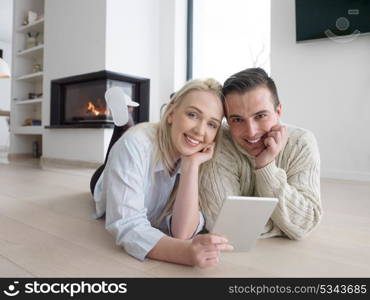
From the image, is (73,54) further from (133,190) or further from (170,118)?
(133,190)

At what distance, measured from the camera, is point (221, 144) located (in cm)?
101

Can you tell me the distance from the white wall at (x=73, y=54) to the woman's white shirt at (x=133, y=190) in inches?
92.7

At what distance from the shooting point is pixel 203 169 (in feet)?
3.29

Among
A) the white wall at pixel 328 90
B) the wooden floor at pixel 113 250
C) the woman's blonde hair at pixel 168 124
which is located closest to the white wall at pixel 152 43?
the white wall at pixel 328 90

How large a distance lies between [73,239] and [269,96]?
782mm

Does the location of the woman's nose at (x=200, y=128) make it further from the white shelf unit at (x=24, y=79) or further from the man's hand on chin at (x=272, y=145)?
the white shelf unit at (x=24, y=79)

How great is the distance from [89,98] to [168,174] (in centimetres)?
267

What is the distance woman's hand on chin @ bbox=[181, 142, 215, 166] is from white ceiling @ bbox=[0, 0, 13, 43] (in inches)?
216

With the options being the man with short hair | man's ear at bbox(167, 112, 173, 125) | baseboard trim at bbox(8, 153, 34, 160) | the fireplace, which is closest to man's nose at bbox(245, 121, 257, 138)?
the man with short hair

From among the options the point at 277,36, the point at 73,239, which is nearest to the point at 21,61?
the point at 277,36

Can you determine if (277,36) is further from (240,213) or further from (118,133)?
(240,213)

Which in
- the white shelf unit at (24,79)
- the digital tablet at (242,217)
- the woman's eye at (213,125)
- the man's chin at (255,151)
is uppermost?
the white shelf unit at (24,79)

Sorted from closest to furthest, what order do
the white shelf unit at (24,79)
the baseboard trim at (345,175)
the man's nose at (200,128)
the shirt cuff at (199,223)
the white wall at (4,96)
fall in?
1. the man's nose at (200,128)
2. the shirt cuff at (199,223)
3. the baseboard trim at (345,175)
4. the white shelf unit at (24,79)
5. the white wall at (4,96)

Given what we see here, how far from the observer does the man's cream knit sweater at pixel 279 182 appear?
2.89ft
